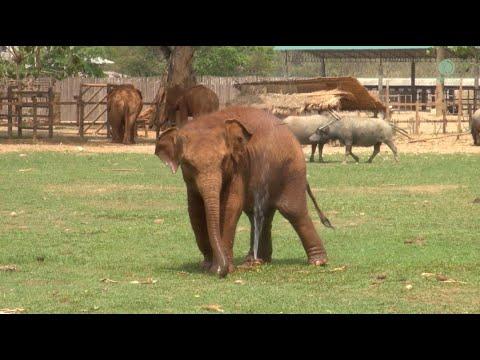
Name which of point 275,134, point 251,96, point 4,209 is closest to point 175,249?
point 275,134

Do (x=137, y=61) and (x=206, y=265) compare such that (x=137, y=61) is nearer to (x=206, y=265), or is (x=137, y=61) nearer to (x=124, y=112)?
(x=124, y=112)

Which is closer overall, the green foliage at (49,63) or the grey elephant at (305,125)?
the grey elephant at (305,125)

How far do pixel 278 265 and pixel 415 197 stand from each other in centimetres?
831

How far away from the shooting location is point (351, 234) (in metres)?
14.1

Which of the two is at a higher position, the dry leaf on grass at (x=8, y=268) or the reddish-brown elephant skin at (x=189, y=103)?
the reddish-brown elephant skin at (x=189, y=103)

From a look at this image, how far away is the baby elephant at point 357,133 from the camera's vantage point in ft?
93.1

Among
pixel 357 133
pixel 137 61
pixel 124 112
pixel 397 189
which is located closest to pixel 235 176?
pixel 397 189

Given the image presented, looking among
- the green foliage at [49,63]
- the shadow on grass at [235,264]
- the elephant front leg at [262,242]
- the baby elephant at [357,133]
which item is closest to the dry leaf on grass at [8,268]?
the shadow on grass at [235,264]

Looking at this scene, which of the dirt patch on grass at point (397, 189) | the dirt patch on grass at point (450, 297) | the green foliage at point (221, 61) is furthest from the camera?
the green foliage at point (221, 61)

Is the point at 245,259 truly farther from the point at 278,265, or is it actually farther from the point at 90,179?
the point at 90,179

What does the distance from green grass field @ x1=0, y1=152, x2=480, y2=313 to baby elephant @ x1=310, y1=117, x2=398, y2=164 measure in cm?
467

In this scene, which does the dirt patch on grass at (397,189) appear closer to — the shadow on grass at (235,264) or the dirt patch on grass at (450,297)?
the shadow on grass at (235,264)

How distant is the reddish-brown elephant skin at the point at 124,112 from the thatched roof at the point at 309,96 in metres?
3.48

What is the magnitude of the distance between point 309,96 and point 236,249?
22914 mm
